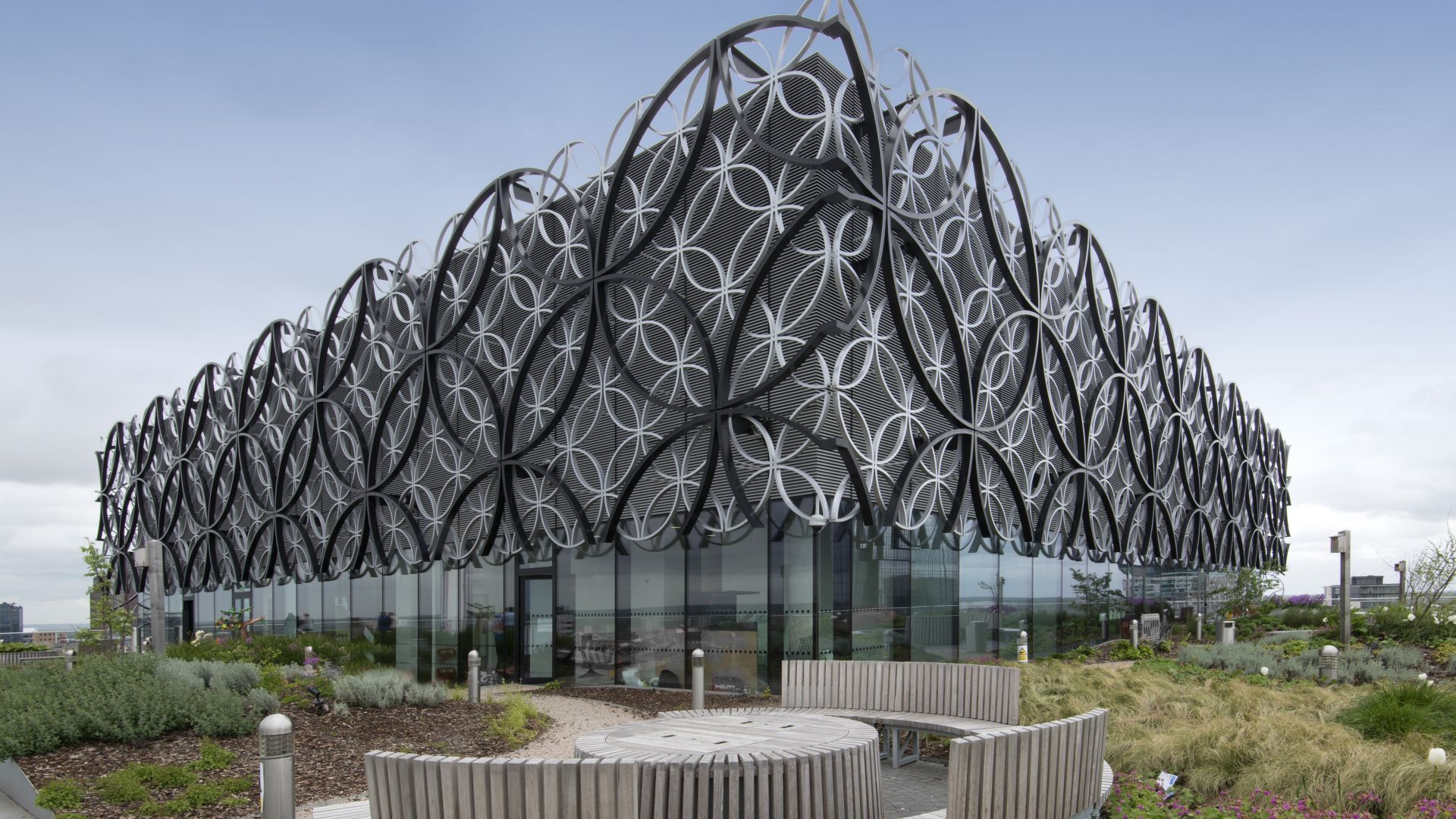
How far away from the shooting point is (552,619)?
72.9 feet

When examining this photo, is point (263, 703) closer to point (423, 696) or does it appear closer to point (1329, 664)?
point (423, 696)

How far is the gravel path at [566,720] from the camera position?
13000 millimetres

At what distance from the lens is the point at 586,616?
21422 mm

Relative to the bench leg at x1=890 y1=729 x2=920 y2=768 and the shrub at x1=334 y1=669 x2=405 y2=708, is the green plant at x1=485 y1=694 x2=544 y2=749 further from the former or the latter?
the bench leg at x1=890 y1=729 x2=920 y2=768

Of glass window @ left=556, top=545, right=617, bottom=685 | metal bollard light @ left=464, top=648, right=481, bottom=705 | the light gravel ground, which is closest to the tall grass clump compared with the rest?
the light gravel ground

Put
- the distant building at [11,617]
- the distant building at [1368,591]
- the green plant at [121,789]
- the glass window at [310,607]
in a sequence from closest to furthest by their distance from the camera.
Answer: the green plant at [121,789] < the glass window at [310,607] < the distant building at [1368,591] < the distant building at [11,617]

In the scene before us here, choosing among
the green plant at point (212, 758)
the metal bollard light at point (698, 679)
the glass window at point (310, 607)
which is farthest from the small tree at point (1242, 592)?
the green plant at point (212, 758)

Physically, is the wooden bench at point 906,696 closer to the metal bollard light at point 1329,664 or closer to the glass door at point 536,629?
the metal bollard light at point 1329,664

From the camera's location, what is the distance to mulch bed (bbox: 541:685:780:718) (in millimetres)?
17047

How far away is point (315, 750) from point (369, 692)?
7.09 ft

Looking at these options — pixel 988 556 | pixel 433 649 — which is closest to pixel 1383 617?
pixel 988 556

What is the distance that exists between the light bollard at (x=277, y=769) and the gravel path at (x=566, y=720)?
523 cm

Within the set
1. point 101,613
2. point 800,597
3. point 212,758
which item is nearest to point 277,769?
point 212,758

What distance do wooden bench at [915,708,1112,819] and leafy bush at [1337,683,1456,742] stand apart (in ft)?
14.7
